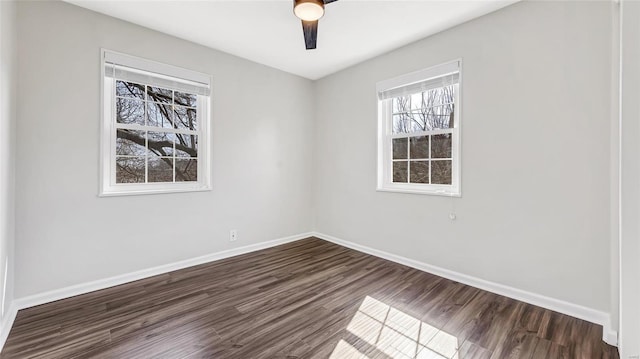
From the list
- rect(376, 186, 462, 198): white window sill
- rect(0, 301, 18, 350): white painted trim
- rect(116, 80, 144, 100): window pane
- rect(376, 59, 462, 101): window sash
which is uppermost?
rect(376, 59, 462, 101): window sash

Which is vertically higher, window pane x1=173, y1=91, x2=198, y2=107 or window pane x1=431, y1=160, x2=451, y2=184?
window pane x1=173, y1=91, x2=198, y2=107

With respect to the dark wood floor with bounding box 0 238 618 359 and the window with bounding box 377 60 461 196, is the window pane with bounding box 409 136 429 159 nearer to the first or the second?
the window with bounding box 377 60 461 196

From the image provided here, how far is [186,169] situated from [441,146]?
2945 mm

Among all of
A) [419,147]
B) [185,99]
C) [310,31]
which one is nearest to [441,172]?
[419,147]

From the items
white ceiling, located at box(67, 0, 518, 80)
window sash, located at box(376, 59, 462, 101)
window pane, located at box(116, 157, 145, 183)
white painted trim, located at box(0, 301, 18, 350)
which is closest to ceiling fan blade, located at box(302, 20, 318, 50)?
white ceiling, located at box(67, 0, 518, 80)

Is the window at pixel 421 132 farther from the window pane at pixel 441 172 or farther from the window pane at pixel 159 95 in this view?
the window pane at pixel 159 95

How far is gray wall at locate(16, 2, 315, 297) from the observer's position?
84.9 inches

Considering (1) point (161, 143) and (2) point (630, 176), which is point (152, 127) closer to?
(1) point (161, 143)

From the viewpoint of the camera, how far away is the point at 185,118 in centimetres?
307

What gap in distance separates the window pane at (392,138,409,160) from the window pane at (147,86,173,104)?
2727 millimetres

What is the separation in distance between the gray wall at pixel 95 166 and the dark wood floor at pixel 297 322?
1.26 feet

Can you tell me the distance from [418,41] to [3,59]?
3472mm

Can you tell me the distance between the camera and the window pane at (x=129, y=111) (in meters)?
2.63

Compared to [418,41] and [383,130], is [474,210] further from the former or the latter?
[418,41]
